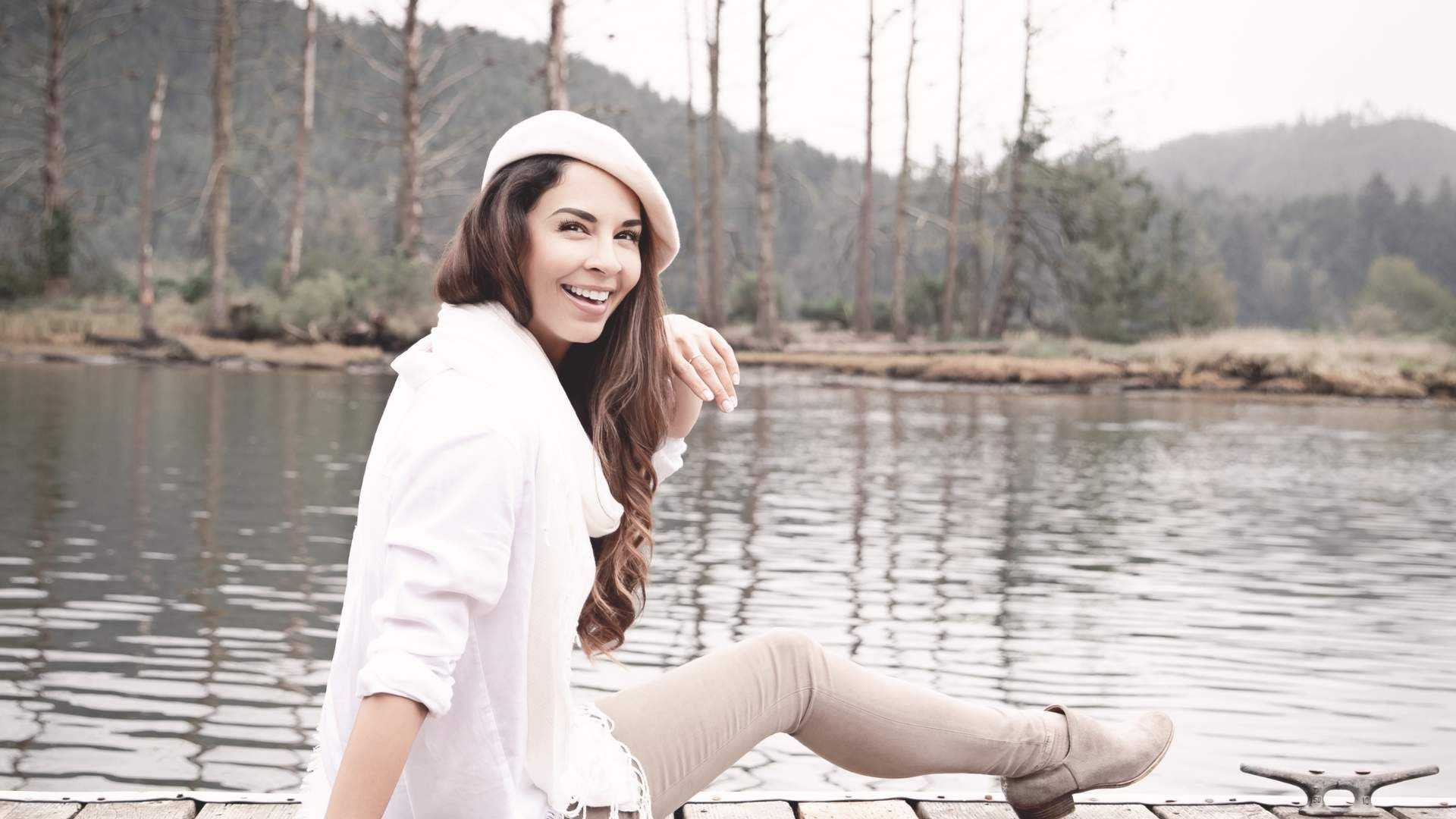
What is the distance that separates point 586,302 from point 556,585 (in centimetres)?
45

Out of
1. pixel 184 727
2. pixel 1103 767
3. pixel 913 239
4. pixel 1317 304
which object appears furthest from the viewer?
pixel 1317 304

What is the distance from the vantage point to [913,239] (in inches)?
1623

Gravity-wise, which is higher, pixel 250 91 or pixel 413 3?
pixel 250 91

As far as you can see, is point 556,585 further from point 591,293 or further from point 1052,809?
point 1052,809

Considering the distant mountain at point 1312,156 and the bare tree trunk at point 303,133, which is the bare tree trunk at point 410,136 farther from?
the distant mountain at point 1312,156

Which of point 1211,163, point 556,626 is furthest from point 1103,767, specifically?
point 1211,163

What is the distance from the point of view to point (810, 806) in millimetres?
2596

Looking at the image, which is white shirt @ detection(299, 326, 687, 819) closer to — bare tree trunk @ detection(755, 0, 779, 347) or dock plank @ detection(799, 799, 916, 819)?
dock plank @ detection(799, 799, 916, 819)

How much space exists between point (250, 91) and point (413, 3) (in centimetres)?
3967

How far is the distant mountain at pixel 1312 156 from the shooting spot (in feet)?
260

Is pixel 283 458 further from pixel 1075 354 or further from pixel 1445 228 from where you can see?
pixel 1445 228

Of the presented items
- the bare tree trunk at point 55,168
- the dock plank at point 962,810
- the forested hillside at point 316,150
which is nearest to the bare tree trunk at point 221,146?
the bare tree trunk at point 55,168

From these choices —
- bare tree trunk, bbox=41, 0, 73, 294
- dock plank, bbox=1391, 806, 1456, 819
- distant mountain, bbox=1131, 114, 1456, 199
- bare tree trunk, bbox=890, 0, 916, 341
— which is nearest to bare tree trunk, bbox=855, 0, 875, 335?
bare tree trunk, bbox=890, 0, 916, 341

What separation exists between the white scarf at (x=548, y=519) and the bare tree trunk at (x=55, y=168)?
84.7 feet
